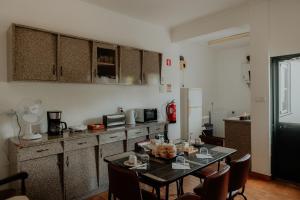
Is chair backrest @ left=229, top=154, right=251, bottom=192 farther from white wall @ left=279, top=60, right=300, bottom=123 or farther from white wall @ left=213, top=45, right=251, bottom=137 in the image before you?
white wall @ left=213, top=45, right=251, bottom=137

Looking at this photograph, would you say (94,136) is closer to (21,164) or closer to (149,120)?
(21,164)

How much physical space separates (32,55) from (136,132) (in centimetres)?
190

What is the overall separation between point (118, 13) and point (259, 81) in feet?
8.90

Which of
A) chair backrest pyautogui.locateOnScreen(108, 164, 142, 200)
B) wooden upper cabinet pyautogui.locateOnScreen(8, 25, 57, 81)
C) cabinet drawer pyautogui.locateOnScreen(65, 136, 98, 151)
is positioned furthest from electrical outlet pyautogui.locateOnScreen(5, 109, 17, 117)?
chair backrest pyautogui.locateOnScreen(108, 164, 142, 200)

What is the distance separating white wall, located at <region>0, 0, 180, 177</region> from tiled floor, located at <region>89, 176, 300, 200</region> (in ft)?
4.60

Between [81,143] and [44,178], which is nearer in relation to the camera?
[44,178]

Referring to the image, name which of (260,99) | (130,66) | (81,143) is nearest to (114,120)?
(81,143)

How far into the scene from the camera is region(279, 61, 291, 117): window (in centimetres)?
346

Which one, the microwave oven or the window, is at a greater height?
the window

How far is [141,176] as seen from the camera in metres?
1.87

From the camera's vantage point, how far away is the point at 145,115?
399 centimetres

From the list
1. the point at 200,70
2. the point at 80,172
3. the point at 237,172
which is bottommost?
Answer: the point at 80,172

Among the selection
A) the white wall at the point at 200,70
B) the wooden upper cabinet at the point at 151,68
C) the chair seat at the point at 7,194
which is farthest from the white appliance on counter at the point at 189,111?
the chair seat at the point at 7,194

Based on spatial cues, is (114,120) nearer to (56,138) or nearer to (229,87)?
(56,138)
